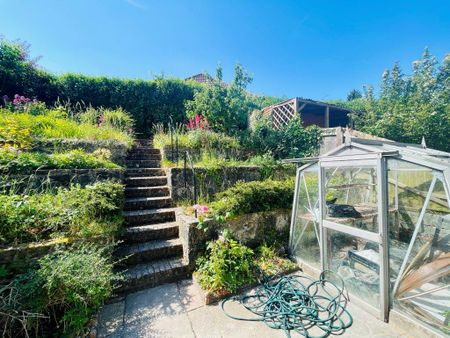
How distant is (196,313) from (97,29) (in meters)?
8.24

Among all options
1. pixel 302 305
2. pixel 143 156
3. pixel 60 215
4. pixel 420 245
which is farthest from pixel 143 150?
pixel 420 245

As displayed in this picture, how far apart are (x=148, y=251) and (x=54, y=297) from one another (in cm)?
135

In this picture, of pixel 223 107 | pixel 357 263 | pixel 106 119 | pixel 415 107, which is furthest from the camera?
pixel 415 107

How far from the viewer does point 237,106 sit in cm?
702

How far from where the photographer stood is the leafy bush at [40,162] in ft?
10.5

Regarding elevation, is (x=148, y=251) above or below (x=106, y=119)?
below

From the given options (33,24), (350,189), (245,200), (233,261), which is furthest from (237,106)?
(33,24)

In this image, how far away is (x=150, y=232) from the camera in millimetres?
3387

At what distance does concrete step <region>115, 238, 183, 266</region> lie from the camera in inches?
117

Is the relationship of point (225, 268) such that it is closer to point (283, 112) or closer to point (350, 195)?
point (350, 195)

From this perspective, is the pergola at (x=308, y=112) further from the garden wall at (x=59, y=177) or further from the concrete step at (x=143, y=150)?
the garden wall at (x=59, y=177)

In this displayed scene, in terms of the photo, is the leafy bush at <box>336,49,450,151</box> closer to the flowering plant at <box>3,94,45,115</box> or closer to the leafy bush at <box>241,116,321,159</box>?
the leafy bush at <box>241,116,321,159</box>

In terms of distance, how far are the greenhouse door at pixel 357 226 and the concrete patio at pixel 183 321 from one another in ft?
0.81

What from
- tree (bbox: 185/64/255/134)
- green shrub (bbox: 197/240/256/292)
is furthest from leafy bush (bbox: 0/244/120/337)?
tree (bbox: 185/64/255/134)
